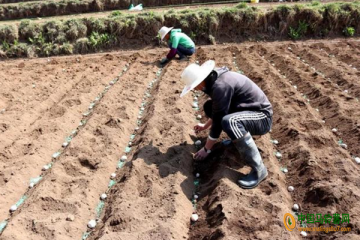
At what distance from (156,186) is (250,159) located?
1123 mm

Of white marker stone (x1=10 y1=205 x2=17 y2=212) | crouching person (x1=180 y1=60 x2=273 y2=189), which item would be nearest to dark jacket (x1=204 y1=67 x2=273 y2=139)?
crouching person (x1=180 y1=60 x2=273 y2=189)

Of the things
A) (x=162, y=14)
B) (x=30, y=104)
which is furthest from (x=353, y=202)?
(x=162, y=14)

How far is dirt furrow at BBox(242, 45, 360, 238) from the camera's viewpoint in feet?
10.4

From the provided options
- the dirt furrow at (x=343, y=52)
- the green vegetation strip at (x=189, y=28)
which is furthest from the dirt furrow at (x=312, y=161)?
the green vegetation strip at (x=189, y=28)

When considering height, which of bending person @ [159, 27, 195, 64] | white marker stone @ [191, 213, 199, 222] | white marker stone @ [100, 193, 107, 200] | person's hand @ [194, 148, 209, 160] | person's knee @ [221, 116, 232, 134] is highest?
person's knee @ [221, 116, 232, 134]

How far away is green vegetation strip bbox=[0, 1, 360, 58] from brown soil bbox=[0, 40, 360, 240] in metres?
3.30

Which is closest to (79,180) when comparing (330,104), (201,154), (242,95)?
(201,154)

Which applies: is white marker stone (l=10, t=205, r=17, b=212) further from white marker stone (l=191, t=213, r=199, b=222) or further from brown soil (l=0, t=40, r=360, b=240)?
white marker stone (l=191, t=213, r=199, b=222)

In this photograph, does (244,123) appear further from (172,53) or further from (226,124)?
(172,53)

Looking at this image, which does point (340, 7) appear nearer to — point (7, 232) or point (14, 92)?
point (14, 92)

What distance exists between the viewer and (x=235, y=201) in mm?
3240

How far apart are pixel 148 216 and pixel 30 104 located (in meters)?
4.07

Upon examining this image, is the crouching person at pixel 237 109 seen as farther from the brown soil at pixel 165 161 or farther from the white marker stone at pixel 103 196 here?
the white marker stone at pixel 103 196

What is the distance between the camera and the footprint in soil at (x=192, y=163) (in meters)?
3.65
